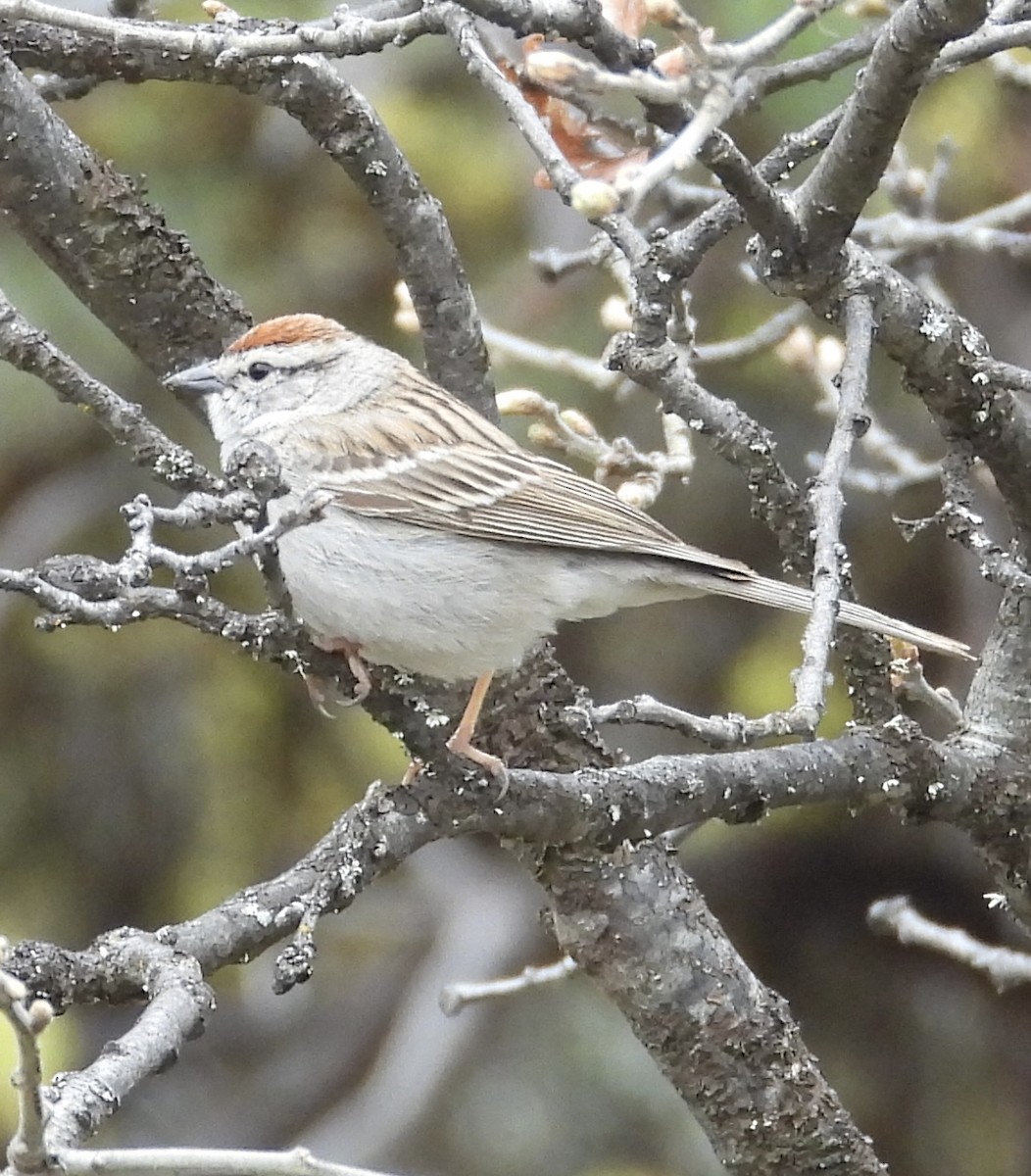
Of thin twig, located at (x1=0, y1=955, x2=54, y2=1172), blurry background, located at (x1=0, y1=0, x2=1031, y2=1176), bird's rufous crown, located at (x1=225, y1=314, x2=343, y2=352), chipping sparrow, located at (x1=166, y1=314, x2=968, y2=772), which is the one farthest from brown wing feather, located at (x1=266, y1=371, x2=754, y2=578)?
thin twig, located at (x1=0, y1=955, x2=54, y2=1172)

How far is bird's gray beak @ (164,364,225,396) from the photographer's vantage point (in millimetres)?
2842

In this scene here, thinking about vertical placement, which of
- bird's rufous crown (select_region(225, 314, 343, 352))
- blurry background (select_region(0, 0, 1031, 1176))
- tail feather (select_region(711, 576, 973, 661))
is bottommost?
blurry background (select_region(0, 0, 1031, 1176))

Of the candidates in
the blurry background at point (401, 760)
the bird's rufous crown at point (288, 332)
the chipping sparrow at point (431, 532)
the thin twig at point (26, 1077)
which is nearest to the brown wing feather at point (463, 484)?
the chipping sparrow at point (431, 532)

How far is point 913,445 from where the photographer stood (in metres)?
5.02

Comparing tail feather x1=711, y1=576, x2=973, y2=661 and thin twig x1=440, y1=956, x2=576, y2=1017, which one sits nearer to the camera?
tail feather x1=711, y1=576, x2=973, y2=661

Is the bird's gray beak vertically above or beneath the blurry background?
above

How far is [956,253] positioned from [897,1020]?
233cm

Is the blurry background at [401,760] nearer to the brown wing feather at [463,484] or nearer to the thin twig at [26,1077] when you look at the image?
the brown wing feather at [463,484]

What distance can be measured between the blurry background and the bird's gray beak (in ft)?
4.72

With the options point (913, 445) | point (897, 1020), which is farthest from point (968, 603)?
point (897, 1020)

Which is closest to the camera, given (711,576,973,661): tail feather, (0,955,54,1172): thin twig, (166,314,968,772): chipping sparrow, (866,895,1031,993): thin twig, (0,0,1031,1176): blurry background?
(0,955,54,1172): thin twig

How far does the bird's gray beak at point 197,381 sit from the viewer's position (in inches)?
112

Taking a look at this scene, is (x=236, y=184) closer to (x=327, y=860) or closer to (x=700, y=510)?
(x=700, y=510)

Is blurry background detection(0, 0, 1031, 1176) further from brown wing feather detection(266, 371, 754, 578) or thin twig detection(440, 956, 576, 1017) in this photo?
thin twig detection(440, 956, 576, 1017)
